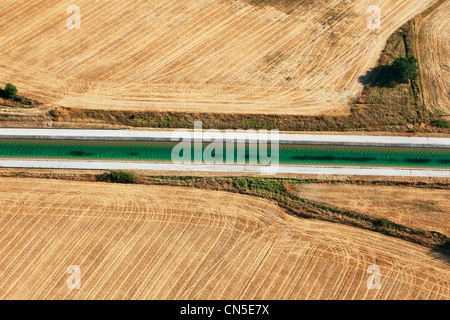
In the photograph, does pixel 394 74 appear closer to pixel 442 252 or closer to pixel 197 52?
pixel 442 252

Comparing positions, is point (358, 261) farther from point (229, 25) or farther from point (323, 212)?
point (229, 25)

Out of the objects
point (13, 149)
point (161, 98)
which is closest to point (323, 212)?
point (161, 98)

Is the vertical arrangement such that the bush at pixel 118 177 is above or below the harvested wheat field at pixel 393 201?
above

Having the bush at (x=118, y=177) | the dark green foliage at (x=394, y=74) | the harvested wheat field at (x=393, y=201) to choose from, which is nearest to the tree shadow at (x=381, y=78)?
the dark green foliage at (x=394, y=74)

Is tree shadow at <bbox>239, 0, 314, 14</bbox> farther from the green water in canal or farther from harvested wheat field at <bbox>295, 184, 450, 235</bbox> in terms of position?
harvested wheat field at <bbox>295, 184, 450, 235</bbox>

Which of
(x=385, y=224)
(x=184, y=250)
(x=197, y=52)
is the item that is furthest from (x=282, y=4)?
(x=184, y=250)

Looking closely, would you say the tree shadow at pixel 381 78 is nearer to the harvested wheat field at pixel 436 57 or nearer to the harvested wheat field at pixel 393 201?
the harvested wheat field at pixel 436 57
